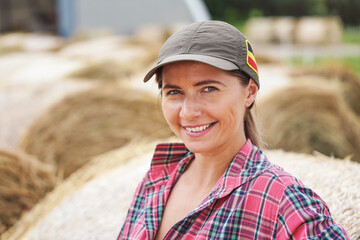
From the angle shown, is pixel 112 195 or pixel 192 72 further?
pixel 112 195

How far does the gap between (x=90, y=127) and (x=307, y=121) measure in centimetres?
153

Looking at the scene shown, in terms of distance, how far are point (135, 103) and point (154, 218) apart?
2.24 metres

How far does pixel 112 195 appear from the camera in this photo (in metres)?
2.39

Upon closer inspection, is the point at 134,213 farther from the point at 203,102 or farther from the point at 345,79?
the point at 345,79

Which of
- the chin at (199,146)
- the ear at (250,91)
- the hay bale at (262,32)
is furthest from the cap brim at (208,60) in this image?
the hay bale at (262,32)

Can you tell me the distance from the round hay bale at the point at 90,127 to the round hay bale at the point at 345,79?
4.84 feet

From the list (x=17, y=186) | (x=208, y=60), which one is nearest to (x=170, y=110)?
(x=208, y=60)

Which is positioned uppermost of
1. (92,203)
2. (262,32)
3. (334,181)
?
(334,181)

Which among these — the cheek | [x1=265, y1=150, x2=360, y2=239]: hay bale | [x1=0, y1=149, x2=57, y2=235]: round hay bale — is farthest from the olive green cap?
[x1=0, y1=149, x2=57, y2=235]: round hay bale

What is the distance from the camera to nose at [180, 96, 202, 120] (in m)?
1.34

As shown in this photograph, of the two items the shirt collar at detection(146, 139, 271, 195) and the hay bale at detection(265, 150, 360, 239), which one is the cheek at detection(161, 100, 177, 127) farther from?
the hay bale at detection(265, 150, 360, 239)

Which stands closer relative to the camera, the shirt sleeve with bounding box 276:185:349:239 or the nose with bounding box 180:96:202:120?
the shirt sleeve with bounding box 276:185:349:239

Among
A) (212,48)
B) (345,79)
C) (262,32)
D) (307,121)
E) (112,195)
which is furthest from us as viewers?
(262,32)

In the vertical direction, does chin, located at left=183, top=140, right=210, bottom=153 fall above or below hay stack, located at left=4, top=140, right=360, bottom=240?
above
